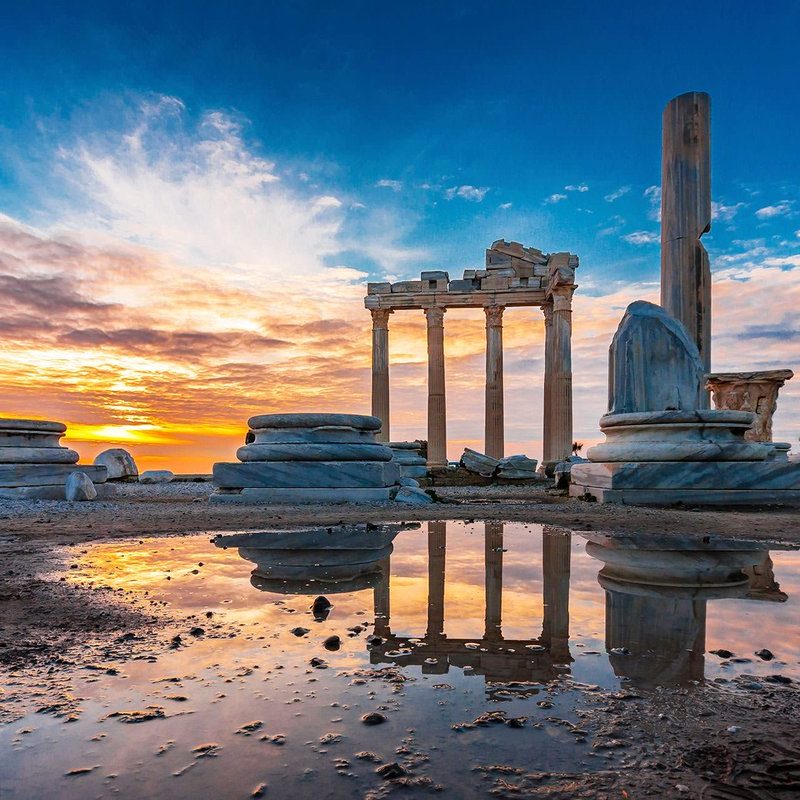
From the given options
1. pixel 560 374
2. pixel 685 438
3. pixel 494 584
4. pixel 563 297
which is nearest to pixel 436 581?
pixel 494 584

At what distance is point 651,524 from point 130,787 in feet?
20.3

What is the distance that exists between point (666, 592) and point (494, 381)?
26.1 metres

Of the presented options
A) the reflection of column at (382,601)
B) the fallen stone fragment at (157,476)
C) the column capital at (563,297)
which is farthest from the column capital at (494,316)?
the reflection of column at (382,601)

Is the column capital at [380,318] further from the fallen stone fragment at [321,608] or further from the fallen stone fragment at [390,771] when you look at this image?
the fallen stone fragment at [390,771]

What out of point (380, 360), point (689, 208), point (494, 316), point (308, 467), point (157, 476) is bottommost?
point (157, 476)

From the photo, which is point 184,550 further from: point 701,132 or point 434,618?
point 701,132

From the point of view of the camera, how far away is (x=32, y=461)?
1183 centimetres

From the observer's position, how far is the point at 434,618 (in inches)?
115

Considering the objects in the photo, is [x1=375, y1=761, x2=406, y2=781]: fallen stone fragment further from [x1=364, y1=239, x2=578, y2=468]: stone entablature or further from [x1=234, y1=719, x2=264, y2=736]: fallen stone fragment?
[x1=364, y1=239, x2=578, y2=468]: stone entablature

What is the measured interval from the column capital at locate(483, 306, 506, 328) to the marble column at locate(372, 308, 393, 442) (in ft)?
15.3

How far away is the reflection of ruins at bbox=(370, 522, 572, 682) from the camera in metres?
2.27

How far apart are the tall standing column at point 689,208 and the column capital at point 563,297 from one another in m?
14.0

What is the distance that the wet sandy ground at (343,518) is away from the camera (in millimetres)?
→ 6363

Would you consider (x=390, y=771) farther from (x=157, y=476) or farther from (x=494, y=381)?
(x=494, y=381)
